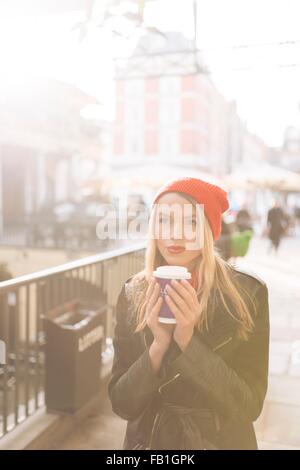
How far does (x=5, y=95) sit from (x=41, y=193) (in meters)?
6.30

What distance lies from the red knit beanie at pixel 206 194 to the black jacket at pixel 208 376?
0.19 metres

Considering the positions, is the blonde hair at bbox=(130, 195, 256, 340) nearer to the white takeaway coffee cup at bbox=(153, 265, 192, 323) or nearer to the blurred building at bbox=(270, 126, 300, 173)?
the white takeaway coffee cup at bbox=(153, 265, 192, 323)

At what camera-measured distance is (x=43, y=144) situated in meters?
25.3

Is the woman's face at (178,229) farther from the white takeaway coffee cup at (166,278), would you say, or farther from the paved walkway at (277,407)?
the paved walkway at (277,407)

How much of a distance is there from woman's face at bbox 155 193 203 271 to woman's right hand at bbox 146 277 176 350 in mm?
149

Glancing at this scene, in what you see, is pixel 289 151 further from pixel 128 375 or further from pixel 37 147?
pixel 128 375

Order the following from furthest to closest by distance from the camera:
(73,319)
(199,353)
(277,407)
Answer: (73,319)
(277,407)
(199,353)

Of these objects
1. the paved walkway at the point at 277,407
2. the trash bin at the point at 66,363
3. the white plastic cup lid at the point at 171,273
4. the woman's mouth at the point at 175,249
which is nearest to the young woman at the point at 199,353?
the woman's mouth at the point at 175,249

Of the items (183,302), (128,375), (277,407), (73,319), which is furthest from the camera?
(73,319)

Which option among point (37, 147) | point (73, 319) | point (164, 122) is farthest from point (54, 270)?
point (164, 122)

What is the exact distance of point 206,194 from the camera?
1.49 meters

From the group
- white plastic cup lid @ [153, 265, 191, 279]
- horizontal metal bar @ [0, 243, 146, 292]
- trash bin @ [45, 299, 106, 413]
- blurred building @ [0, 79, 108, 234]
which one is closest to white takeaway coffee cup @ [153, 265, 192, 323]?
white plastic cup lid @ [153, 265, 191, 279]

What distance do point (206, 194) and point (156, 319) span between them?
1.28 feet
